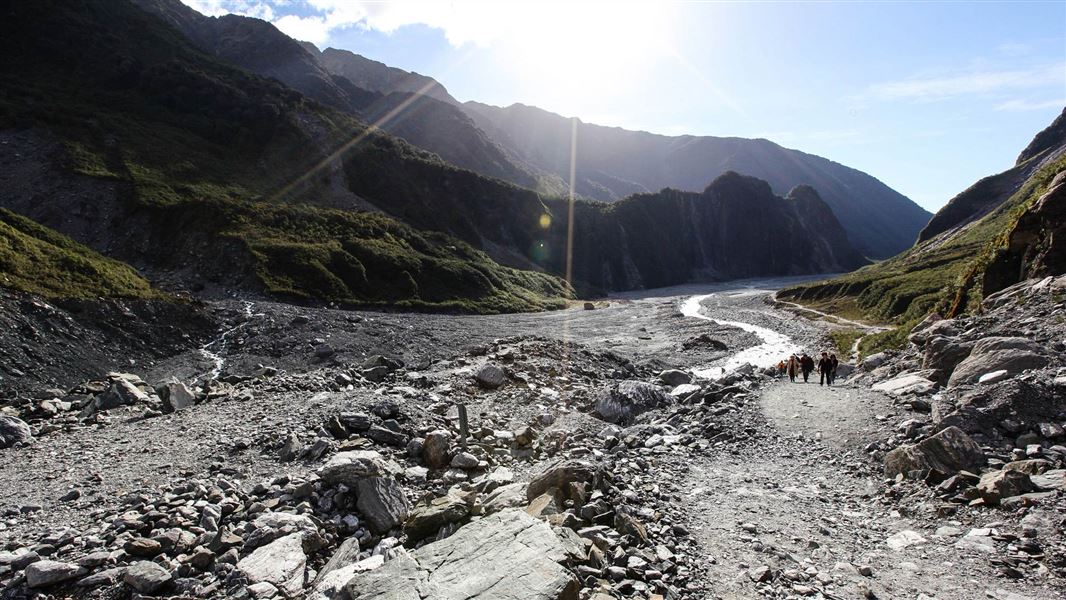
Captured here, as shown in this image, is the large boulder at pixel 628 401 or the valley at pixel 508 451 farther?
the large boulder at pixel 628 401

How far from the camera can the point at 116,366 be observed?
2530cm

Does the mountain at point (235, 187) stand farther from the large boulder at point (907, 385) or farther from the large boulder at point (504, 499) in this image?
the large boulder at point (907, 385)

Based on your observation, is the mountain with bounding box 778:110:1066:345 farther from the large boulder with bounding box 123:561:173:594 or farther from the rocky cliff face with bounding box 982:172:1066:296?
the large boulder with bounding box 123:561:173:594

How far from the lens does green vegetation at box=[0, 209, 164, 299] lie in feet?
90.6

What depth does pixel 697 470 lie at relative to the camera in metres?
13.7

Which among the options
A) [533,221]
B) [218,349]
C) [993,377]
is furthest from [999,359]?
[533,221]

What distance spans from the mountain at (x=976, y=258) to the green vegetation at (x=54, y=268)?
159ft

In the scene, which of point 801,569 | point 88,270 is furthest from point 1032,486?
point 88,270

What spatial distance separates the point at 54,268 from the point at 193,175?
5467 centimetres

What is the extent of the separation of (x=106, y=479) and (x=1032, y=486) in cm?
2038

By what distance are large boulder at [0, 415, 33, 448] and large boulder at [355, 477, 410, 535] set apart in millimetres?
12936

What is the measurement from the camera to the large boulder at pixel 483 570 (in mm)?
7070

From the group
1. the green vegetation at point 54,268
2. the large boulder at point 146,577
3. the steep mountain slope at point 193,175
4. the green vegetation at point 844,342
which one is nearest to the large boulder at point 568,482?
the large boulder at point 146,577

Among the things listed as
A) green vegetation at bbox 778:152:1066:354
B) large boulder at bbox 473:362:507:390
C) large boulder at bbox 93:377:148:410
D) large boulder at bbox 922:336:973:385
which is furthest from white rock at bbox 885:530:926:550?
large boulder at bbox 93:377:148:410
